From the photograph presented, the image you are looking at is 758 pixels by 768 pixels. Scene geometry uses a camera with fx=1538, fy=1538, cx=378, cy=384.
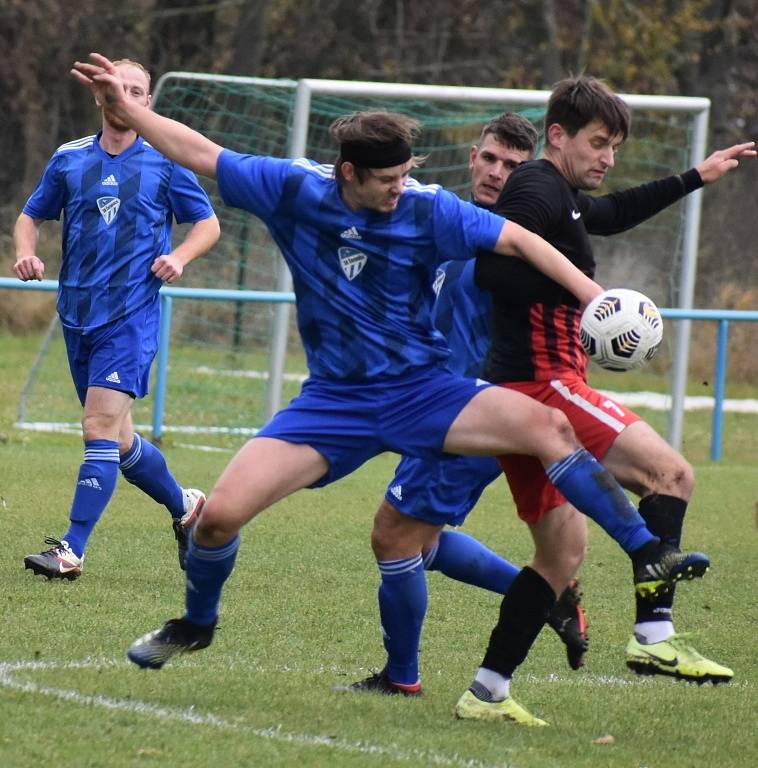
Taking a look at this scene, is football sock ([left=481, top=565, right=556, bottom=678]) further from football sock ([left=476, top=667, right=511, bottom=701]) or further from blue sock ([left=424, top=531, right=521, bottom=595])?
blue sock ([left=424, top=531, right=521, bottom=595])

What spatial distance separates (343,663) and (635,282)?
10383 mm

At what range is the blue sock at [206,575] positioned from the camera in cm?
463

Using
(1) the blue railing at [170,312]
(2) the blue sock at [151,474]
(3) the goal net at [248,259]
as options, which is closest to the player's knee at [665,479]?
(2) the blue sock at [151,474]

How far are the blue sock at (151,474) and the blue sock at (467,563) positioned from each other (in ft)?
5.94

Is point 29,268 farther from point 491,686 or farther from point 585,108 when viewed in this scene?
point 491,686

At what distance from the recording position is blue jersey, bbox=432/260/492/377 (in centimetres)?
564

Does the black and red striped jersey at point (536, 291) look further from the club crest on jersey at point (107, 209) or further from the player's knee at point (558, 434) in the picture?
the club crest on jersey at point (107, 209)

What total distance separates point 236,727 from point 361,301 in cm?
130

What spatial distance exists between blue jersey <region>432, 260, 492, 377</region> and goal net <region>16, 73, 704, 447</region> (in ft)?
22.3

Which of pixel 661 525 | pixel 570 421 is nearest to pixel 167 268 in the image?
pixel 570 421

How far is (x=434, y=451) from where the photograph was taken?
4559 millimetres

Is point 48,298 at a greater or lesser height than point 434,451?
lesser

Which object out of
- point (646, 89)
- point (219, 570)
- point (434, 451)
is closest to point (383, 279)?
point (434, 451)

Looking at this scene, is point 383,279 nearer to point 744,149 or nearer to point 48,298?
point 744,149
